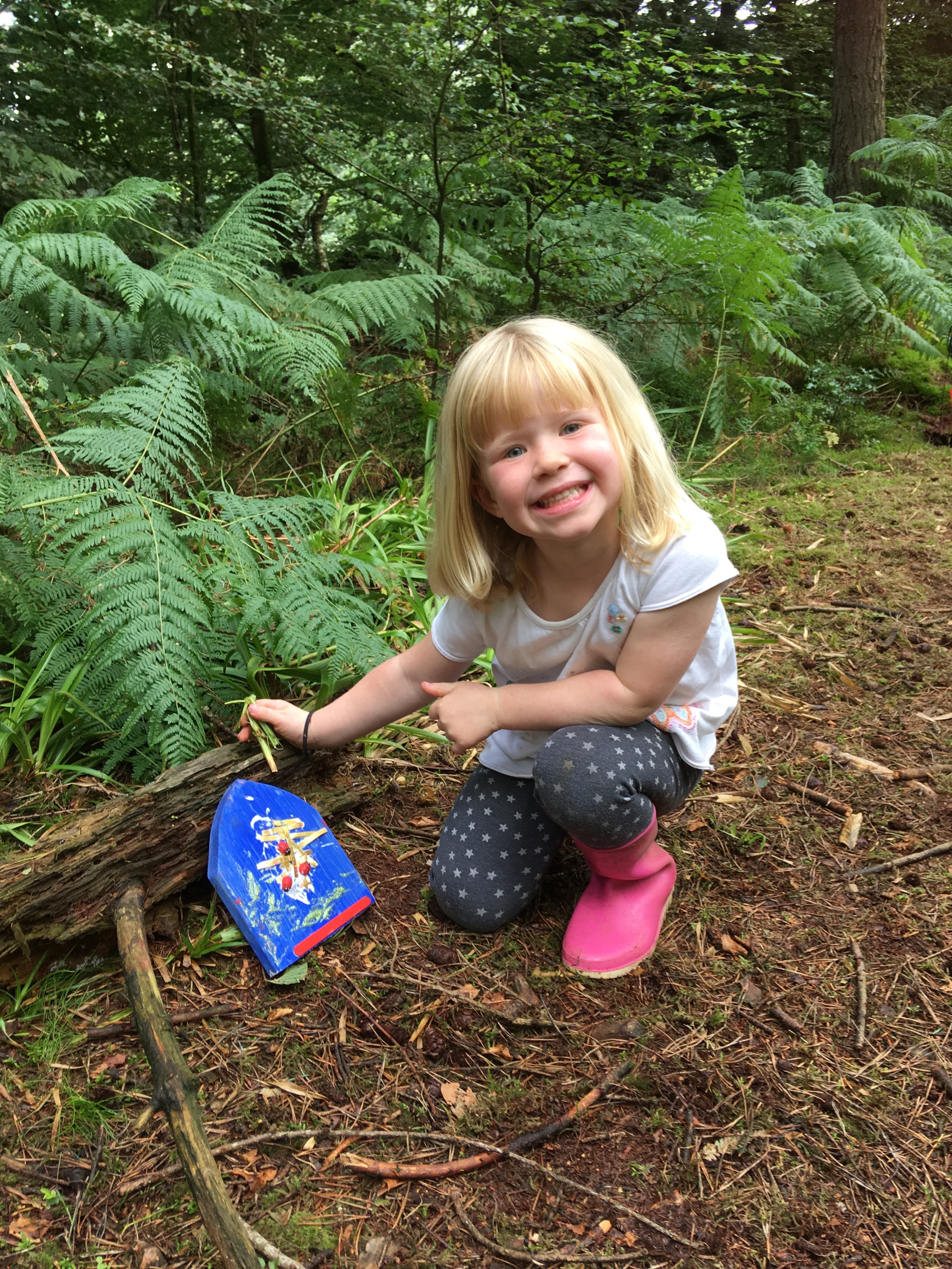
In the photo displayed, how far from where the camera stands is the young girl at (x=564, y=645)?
4.99 ft

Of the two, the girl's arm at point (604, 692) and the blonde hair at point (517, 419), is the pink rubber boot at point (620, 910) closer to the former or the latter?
the girl's arm at point (604, 692)

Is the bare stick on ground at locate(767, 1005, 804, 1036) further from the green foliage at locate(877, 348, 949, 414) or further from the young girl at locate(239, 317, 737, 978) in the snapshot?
the green foliage at locate(877, 348, 949, 414)

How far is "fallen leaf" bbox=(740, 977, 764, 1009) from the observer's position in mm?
1577

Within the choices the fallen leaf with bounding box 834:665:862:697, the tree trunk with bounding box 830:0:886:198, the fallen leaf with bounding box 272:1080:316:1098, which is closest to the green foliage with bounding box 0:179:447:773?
the fallen leaf with bounding box 272:1080:316:1098

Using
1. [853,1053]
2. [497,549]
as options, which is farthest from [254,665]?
[853,1053]

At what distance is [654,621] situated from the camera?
5.15ft

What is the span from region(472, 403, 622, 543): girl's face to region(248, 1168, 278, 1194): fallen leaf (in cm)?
115

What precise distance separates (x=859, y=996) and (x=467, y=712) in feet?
3.05

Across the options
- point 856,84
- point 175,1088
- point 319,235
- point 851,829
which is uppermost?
point 856,84

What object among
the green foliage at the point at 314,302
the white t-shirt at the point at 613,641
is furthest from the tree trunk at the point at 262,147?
the white t-shirt at the point at 613,641

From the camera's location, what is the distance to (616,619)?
1641mm

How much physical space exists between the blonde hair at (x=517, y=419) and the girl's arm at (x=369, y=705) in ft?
0.56

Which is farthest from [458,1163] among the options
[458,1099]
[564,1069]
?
[564,1069]

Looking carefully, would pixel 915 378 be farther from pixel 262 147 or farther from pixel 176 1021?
pixel 176 1021
